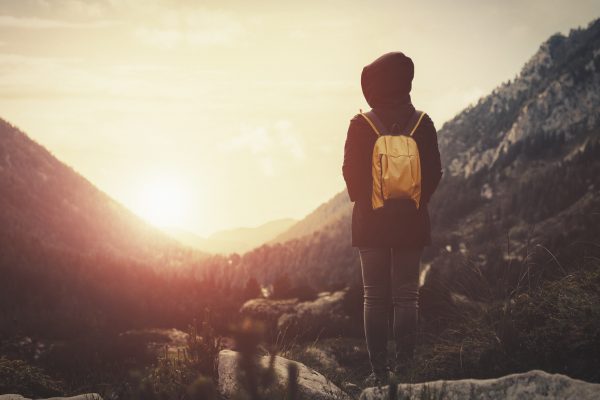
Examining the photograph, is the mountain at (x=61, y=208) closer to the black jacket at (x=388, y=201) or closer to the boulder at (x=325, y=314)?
the boulder at (x=325, y=314)

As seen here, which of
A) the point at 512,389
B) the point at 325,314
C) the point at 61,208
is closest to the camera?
the point at 512,389

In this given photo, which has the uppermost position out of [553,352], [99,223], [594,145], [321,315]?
[594,145]

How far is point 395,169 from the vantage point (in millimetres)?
3359

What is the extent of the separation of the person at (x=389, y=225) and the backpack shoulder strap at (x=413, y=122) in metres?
0.03

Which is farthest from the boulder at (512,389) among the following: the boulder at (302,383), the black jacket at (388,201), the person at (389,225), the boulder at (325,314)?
the boulder at (325,314)

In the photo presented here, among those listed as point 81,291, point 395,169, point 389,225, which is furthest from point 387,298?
point 81,291

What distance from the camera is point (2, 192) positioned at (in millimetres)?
76375

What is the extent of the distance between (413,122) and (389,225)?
→ 2.65 feet

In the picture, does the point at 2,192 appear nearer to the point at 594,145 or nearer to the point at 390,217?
the point at 390,217

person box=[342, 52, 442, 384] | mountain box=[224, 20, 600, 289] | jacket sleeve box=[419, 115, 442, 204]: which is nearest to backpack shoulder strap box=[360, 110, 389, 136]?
person box=[342, 52, 442, 384]

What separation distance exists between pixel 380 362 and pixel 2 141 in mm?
111127

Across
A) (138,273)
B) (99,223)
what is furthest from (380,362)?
(99,223)

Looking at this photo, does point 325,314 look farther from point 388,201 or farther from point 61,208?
point 61,208

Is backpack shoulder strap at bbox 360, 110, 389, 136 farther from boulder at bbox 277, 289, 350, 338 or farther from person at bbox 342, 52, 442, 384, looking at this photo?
boulder at bbox 277, 289, 350, 338
